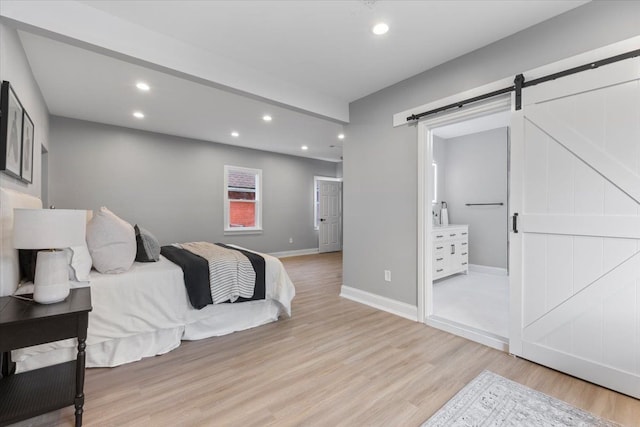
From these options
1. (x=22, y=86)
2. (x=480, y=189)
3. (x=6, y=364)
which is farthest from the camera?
(x=480, y=189)

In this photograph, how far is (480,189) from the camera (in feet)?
17.7

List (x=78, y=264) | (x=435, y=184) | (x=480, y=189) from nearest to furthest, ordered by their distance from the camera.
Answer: (x=78, y=264) → (x=480, y=189) → (x=435, y=184)

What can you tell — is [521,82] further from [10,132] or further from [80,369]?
[10,132]

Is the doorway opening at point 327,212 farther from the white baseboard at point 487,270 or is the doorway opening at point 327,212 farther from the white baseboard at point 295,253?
the white baseboard at point 487,270

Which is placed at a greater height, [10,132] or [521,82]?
[521,82]

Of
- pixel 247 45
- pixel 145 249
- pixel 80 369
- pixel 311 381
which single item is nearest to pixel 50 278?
pixel 80 369

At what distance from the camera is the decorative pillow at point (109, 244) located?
2324mm

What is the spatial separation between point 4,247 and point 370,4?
2.79 metres

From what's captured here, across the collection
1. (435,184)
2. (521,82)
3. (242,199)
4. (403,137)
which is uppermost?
(521,82)

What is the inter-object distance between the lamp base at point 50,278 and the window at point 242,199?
464 cm

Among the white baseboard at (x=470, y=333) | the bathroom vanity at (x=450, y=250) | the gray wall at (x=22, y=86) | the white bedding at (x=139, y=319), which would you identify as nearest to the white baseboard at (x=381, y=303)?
the white baseboard at (x=470, y=333)

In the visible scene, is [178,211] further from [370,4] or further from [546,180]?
[546,180]

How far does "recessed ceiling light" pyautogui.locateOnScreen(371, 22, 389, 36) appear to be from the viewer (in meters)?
2.24

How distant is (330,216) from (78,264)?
6.40 metres
